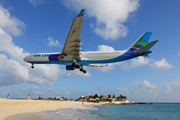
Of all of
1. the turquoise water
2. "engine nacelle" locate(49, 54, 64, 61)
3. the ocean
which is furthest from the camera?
the turquoise water

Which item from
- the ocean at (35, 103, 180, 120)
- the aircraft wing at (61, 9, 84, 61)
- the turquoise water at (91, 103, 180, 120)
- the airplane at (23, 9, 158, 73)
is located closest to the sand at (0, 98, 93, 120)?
the ocean at (35, 103, 180, 120)

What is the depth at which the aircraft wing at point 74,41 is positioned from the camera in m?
17.3

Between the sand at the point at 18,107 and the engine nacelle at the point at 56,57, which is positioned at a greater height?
the engine nacelle at the point at 56,57

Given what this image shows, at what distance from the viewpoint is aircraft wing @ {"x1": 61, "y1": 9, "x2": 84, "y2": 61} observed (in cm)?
1734

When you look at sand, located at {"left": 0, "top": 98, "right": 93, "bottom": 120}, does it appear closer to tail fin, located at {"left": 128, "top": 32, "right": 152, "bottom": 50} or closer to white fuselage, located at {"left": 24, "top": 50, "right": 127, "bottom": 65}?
white fuselage, located at {"left": 24, "top": 50, "right": 127, "bottom": 65}

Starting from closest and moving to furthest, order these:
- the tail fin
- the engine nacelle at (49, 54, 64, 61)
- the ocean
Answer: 1. the engine nacelle at (49, 54, 64, 61)
2. the tail fin
3. the ocean

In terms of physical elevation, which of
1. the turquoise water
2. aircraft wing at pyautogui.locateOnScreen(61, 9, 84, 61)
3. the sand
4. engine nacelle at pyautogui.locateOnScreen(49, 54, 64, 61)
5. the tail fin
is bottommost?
the turquoise water

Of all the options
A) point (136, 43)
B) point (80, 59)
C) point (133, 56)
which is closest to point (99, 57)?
point (80, 59)

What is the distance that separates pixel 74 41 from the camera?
20078mm

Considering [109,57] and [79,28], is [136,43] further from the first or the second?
[79,28]

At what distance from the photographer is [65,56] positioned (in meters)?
23.4

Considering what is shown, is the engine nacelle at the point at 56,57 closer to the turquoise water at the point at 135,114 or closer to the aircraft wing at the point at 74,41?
the aircraft wing at the point at 74,41

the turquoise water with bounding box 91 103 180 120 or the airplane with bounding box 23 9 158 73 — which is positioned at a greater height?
the airplane with bounding box 23 9 158 73

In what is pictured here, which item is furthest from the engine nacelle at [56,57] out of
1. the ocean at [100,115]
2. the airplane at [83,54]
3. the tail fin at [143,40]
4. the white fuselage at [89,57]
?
the tail fin at [143,40]
